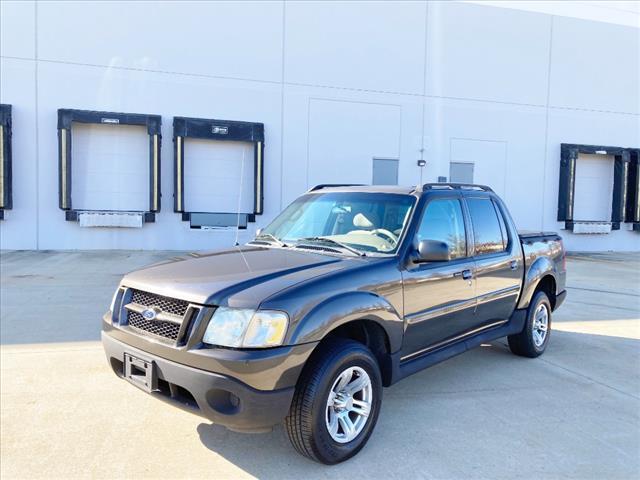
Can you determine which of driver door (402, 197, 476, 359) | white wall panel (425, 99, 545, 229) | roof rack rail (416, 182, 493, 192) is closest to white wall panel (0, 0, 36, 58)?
white wall panel (425, 99, 545, 229)

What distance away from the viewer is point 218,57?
49.8ft

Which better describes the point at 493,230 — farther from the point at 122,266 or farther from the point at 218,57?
the point at 218,57

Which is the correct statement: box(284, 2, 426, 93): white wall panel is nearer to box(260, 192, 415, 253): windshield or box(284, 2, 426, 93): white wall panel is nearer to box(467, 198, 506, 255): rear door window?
box(467, 198, 506, 255): rear door window

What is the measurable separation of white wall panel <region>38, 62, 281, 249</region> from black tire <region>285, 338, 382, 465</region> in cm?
1266

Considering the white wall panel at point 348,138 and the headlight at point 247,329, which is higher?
the white wall panel at point 348,138

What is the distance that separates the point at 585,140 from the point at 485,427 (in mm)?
18216

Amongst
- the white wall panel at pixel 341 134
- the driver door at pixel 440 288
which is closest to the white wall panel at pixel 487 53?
Result: the white wall panel at pixel 341 134

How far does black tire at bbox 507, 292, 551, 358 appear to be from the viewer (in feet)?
17.6

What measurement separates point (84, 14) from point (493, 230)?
46.5 feet

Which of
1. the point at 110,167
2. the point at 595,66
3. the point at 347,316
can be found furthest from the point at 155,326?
the point at 595,66

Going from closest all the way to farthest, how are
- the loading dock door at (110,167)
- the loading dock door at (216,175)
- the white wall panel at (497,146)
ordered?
1. the loading dock door at (110,167)
2. the loading dock door at (216,175)
3. the white wall panel at (497,146)

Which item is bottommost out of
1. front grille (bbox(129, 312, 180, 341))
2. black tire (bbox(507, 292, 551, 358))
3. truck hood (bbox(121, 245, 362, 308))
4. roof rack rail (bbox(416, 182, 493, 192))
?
black tire (bbox(507, 292, 551, 358))

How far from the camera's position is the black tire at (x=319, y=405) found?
9.75 feet

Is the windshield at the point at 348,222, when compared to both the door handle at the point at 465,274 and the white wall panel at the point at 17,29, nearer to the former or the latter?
the door handle at the point at 465,274
